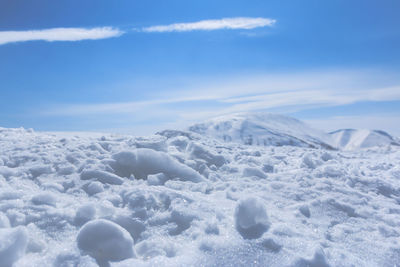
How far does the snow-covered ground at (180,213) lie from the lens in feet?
8.00

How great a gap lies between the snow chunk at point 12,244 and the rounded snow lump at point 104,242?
38cm

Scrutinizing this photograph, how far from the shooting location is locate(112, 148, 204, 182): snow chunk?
4.53m

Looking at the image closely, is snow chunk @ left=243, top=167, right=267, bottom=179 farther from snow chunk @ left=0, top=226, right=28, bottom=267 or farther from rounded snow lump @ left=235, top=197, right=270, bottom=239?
snow chunk @ left=0, top=226, right=28, bottom=267

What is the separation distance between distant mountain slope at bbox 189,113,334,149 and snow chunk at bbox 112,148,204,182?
44499mm

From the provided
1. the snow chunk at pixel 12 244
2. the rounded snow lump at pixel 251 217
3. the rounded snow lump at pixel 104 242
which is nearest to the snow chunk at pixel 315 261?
the rounded snow lump at pixel 251 217

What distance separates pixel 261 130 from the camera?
184 ft

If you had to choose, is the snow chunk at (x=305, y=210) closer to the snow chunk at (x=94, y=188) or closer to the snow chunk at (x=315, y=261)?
the snow chunk at (x=315, y=261)

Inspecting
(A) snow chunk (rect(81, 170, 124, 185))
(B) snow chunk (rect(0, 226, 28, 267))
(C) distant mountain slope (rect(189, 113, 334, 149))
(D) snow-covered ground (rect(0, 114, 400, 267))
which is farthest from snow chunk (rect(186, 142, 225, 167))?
(C) distant mountain slope (rect(189, 113, 334, 149))

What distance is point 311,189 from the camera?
430cm

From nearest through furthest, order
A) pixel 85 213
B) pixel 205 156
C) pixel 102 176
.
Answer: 1. pixel 85 213
2. pixel 102 176
3. pixel 205 156

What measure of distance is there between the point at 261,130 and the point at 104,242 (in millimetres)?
54826

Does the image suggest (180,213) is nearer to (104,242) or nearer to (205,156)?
(104,242)

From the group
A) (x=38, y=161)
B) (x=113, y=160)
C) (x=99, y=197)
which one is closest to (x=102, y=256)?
(x=99, y=197)

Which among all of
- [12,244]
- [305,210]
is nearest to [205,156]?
[305,210]
